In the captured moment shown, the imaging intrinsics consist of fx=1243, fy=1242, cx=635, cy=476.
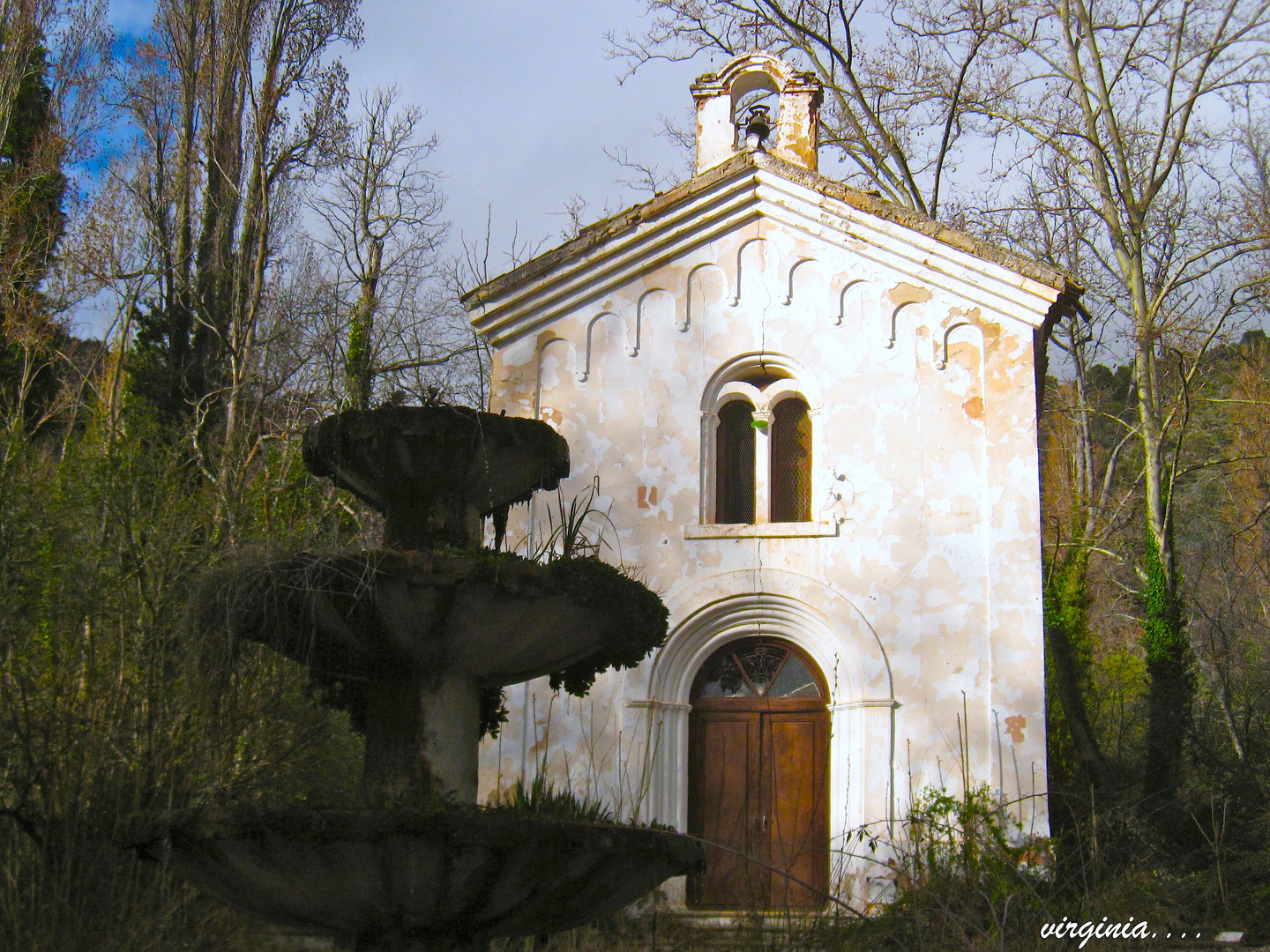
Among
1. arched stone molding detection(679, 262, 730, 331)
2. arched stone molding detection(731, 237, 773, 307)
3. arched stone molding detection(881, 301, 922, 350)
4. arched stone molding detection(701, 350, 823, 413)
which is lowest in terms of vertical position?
arched stone molding detection(701, 350, 823, 413)

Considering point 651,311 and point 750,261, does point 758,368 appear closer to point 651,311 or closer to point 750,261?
Answer: point 750,261

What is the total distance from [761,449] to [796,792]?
3412 mm

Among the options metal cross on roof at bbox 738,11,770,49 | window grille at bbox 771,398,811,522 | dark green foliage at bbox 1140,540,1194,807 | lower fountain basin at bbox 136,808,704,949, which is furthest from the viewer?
metal cross on roof at bbox 738,11,770,49

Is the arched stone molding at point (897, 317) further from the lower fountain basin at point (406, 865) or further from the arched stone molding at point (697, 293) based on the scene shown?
the lower fountain basin at point (406, 865)

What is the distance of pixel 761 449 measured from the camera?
12.7 metres

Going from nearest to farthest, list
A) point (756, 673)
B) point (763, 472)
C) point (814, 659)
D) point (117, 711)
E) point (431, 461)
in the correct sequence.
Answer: point (431, 461)
point (117, 711)
point (814, 659)
point (756, 673)
point (763, 472)

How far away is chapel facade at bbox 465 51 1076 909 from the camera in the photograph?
37.8ft

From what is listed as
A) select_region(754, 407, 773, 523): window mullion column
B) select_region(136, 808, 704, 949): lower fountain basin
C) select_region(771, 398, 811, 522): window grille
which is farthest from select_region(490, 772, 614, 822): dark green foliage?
select_region(771, 398, 811, 522): window grille

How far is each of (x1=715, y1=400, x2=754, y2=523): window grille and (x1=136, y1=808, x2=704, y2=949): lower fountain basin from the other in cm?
706

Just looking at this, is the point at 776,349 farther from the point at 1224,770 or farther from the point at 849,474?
the point at 1224,770

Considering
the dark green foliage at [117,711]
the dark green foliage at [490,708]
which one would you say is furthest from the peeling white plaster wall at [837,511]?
the dark green foliage at [490,708]

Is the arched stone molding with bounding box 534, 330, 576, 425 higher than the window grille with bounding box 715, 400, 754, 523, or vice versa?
the arched stone molding with bounding box 534, 330, 576, 425

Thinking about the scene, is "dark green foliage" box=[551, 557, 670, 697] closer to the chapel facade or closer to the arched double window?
the chapel facade

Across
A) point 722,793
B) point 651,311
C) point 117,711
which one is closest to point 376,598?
point 117,711
